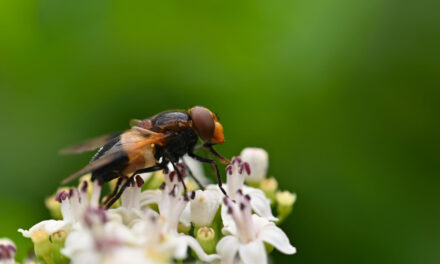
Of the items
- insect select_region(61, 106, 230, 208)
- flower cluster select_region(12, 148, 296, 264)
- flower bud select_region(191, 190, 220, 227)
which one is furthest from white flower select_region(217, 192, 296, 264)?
insect select_region(61, 106, 230, 208)

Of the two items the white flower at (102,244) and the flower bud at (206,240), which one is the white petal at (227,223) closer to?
the flower bud at (206,240)

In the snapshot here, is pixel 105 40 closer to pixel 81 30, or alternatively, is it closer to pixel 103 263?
pixel 81 30

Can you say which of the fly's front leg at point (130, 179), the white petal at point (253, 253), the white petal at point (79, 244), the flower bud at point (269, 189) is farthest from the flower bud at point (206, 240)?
the flower bud at point (269, 189)

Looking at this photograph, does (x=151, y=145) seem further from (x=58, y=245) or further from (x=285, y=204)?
(x=285, y=204)

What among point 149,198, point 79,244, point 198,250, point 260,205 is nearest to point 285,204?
point 260,205

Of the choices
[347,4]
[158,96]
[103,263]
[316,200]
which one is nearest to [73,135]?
[158,96]
